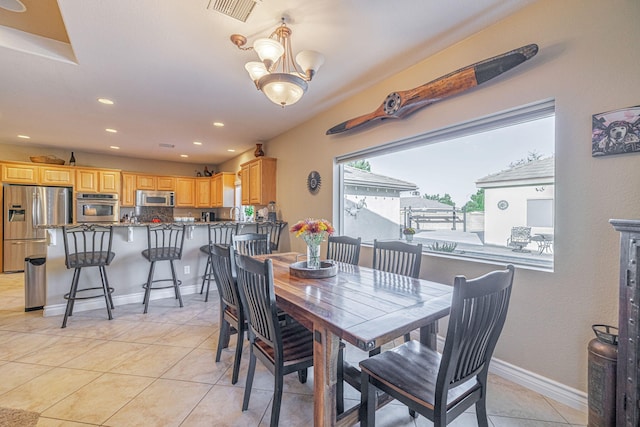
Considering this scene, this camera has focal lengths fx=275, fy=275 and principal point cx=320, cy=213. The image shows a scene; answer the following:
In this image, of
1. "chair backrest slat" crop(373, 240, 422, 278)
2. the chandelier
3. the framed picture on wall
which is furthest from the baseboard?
the framed picture on wall

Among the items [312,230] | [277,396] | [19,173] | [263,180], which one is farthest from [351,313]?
[19,173]

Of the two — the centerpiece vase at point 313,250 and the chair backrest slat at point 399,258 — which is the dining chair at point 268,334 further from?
the chair backrest slat at point 399,258

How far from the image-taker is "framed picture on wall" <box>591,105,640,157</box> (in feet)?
4.78

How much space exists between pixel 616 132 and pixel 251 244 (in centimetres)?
305

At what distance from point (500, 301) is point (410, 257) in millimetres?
→ 1019

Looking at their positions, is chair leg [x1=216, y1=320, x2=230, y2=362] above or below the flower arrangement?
below

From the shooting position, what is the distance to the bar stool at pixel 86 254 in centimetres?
296

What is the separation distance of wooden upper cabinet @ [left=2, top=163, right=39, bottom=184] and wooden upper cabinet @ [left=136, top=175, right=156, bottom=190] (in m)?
1.69

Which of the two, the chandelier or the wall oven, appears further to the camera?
the wall oven

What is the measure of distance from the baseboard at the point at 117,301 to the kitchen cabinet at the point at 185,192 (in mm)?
3722

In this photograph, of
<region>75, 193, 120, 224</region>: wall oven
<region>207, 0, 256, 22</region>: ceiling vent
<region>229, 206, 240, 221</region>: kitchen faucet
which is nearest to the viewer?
<region>207, 0, 256, 22</region>: ceiling vent

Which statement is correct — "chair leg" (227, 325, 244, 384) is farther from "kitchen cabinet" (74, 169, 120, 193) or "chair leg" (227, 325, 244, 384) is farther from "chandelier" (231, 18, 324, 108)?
"kitchen cabinet" (74, 169, 120, 193)

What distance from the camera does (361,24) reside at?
2008mm

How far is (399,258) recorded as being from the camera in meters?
2.30
